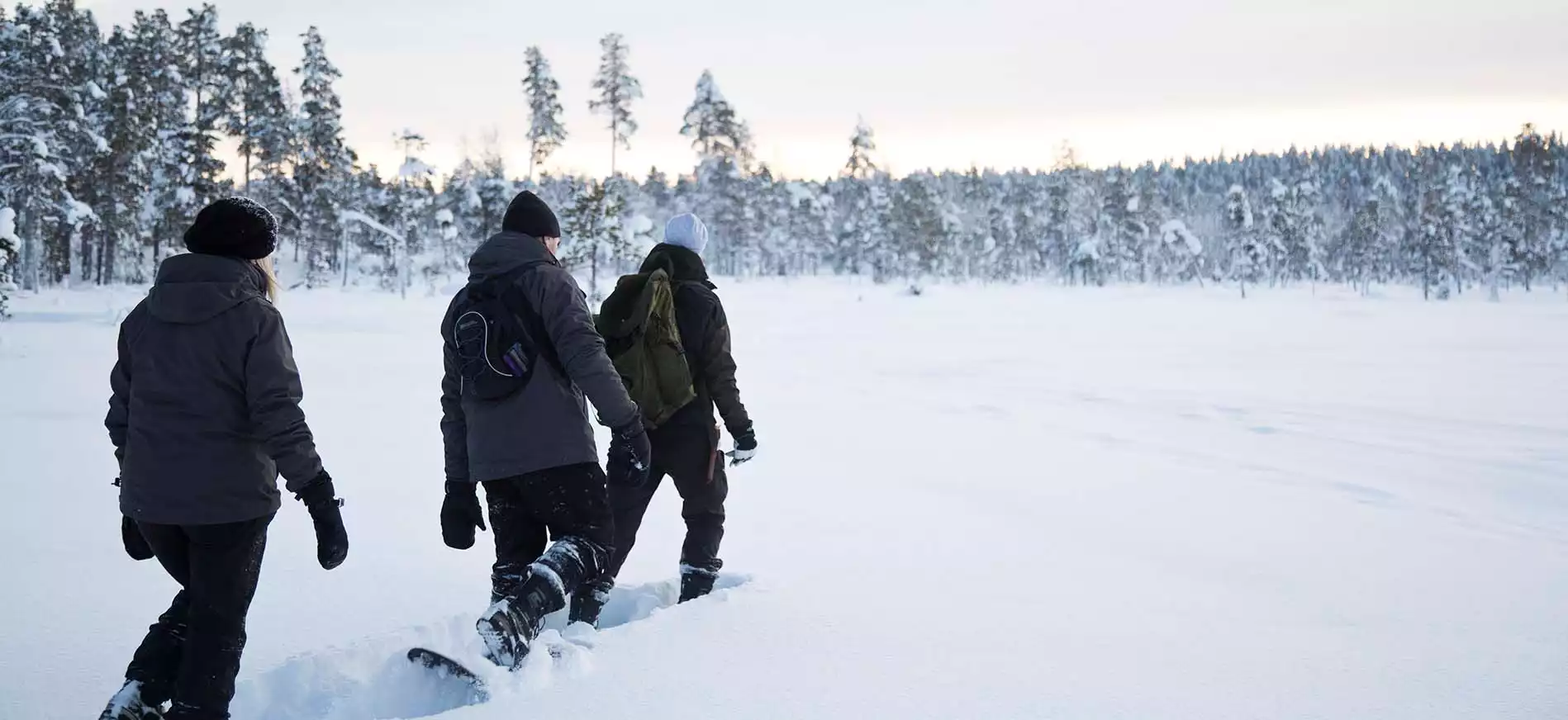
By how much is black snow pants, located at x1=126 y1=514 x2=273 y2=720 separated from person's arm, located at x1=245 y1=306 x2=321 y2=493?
25cm

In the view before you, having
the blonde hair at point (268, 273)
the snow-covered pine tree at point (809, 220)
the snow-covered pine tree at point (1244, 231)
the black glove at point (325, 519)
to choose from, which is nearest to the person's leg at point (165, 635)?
the black glove at point (325, 519)

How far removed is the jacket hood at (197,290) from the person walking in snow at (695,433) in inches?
→ 71.0

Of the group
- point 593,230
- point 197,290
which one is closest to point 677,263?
point 197,290

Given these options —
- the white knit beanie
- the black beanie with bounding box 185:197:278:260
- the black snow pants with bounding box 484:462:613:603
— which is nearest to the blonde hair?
the black beanie with bounding box 185:197:278:260

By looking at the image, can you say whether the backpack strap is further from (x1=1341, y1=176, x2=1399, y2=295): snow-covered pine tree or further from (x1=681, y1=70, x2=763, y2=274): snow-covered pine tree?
(x1=1341, y1=176, x2=1399, y2=295): snow-covered pine tree

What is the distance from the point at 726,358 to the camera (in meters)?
4.29

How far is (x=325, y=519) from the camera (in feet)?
9.20

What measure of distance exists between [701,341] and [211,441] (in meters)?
2.04

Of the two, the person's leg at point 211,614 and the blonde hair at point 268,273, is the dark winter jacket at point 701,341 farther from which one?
the person's leg at point 211,614

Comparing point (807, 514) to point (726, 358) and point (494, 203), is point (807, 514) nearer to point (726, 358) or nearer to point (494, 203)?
point (726, 358)

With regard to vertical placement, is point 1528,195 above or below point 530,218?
above

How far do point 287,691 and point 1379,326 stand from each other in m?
36.6

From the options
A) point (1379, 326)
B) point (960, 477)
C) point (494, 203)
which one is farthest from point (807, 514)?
point (494, 203)

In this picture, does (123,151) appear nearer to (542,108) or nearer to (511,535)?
(542,108)
